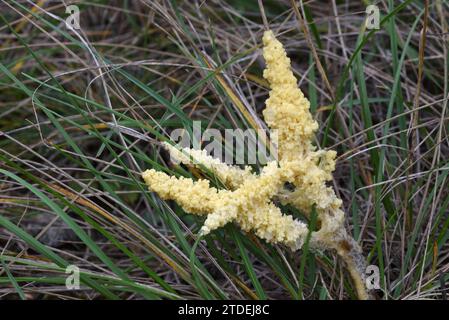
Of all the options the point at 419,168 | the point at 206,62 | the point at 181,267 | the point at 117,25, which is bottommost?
the point at 181,267

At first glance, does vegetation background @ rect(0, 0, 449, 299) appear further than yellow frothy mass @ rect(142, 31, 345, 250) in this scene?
Yes

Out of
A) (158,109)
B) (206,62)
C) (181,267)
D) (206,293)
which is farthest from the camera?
(158,109)

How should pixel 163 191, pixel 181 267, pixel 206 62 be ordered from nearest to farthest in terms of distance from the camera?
pixel 163 191
pixel 181 267
pixel 206 62

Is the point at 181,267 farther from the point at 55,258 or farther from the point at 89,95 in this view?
the point at 89,95

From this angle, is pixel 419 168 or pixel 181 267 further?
pixel 419 168

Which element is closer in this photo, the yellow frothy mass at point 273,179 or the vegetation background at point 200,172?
the yellow frothy mass at point 273,179

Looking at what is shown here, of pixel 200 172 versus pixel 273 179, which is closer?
pixel 273 179
